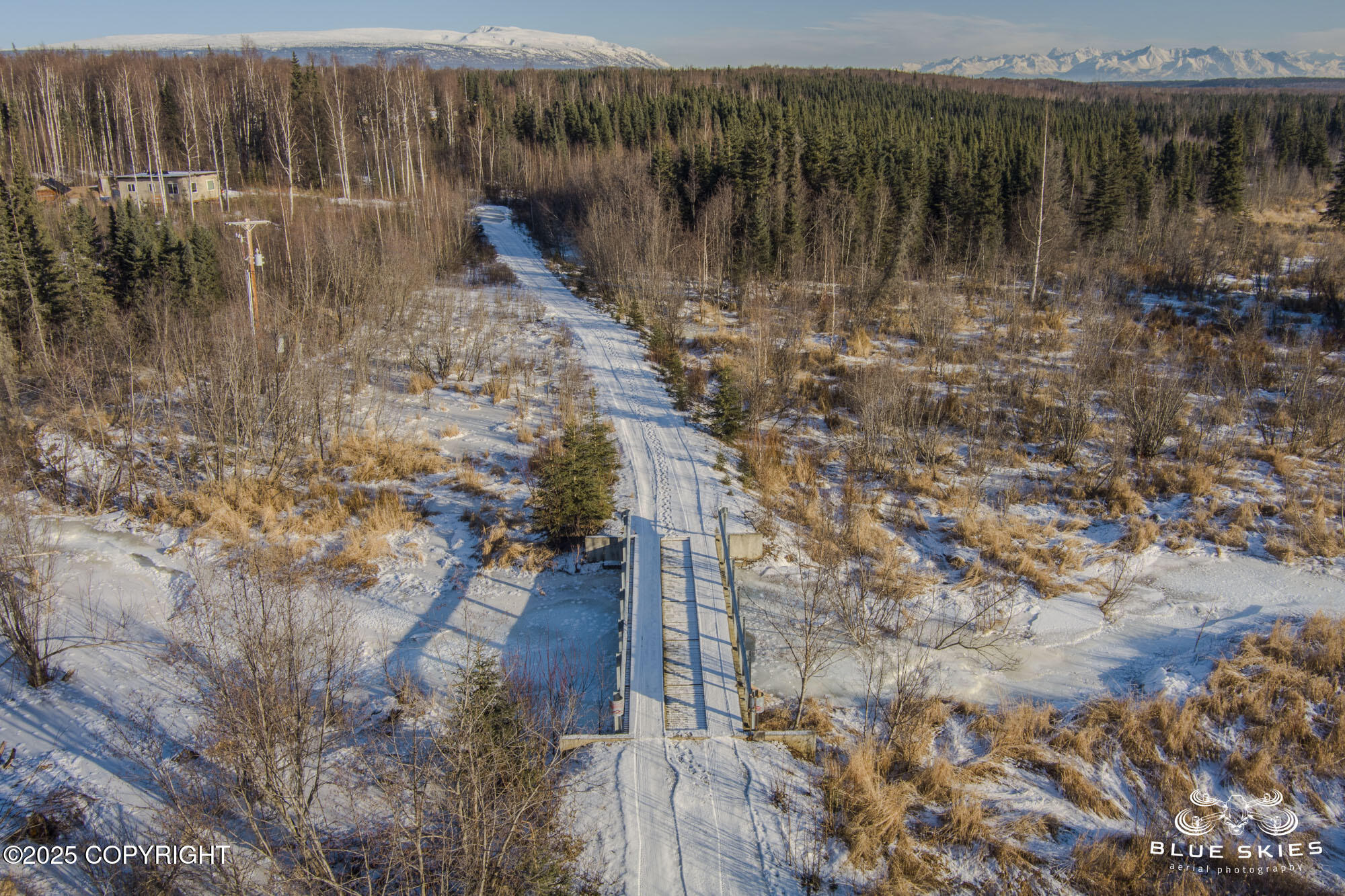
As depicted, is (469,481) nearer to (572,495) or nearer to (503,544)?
(503,544)

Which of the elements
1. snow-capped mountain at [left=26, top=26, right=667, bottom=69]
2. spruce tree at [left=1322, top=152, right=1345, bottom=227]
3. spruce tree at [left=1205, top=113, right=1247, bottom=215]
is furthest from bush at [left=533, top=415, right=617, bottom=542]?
snow-capped mountain at [left=26, top=26, right=667, bottom=69]

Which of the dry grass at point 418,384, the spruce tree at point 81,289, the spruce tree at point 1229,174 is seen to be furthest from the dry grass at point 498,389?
the spruce tree at point 1229,174

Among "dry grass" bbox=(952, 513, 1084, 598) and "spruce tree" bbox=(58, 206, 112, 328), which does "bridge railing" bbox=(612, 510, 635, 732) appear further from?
"spruce tree" bbox=(58, 206, 112, 328)

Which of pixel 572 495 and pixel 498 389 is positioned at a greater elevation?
pixel 498 389

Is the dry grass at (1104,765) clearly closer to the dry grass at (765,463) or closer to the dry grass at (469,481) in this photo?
the dry grass at (765,463)

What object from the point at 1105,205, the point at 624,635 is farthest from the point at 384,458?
the point at 1105,205
